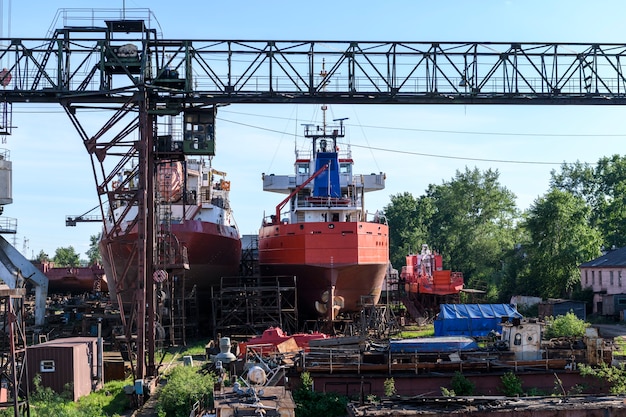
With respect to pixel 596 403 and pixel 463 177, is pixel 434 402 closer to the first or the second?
pixel 596 403

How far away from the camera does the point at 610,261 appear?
1975 inches

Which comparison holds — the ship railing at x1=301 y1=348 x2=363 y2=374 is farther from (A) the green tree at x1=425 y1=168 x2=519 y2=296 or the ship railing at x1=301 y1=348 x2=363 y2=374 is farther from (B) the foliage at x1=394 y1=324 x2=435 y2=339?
(A) the green tree at x1=425 y1=168 x2=519 y2=296

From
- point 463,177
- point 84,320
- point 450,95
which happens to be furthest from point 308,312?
point 463,177

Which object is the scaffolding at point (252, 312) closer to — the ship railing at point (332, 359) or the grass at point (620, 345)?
the ship railing at point (332, 359)

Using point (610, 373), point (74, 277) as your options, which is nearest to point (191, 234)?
point (610, 373)

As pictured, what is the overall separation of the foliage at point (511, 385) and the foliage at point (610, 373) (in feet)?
6.86

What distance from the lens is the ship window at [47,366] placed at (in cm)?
2392

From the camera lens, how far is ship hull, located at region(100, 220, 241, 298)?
38531mm

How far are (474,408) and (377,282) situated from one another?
2428 cm

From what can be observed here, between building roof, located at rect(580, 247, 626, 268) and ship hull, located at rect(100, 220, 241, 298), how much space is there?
24.0 m

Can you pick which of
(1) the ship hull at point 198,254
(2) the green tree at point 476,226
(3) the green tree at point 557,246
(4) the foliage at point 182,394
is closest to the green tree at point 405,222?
(2) the green tree at point 476,226

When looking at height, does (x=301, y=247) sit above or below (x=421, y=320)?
above

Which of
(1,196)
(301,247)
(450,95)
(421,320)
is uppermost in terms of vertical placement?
(450,95)

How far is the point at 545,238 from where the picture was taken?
56125mm
